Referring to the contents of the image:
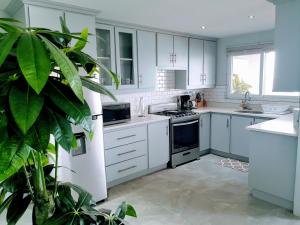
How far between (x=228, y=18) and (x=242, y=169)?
238 centimetres

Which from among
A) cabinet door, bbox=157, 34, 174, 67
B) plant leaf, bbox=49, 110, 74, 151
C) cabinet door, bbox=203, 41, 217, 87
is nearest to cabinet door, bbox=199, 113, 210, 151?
cabinet door, bbox=203, 41, 217, 87

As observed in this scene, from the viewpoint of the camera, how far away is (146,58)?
3816 mm

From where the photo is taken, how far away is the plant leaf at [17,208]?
0.84 m

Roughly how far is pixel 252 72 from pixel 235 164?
1869mm

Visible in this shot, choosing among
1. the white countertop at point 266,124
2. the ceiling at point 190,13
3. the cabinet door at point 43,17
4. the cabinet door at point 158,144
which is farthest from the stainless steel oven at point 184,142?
the cabinet door at point 43,17

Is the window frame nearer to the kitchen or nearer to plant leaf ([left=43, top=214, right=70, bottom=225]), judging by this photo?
the kitchen

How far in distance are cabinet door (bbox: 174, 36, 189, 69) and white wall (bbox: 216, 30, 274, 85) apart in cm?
97

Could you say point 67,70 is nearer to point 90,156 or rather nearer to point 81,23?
point 90,156

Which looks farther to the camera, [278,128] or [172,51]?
[172,51]

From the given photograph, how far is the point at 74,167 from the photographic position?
8.75 ft

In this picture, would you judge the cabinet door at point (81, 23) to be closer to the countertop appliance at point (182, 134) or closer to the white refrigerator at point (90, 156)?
the white refrigerator at point (90, 156)

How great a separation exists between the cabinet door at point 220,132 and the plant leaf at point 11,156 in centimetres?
409

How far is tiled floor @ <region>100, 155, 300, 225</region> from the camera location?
2.52 meters

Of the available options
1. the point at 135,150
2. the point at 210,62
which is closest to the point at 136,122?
the point at 135,150
